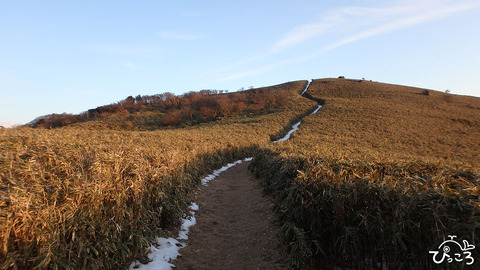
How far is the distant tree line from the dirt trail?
38.4m

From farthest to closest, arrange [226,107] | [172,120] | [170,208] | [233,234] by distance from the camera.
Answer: [226,107] → [172,120] → [233,234] → [170,208]

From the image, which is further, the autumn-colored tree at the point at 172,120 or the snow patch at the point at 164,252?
the autumn-colored tree at the point at 172,120

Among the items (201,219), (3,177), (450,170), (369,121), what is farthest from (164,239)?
(369,121)

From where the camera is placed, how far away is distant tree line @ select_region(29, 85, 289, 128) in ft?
156

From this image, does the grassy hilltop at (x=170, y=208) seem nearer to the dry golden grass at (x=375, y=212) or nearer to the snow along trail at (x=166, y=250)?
the dry golden grass at (x=375, y=212)

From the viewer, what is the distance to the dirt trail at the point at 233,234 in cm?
466

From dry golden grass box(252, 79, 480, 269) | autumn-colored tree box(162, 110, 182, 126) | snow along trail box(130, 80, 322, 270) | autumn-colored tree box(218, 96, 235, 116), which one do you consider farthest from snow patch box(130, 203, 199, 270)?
autumn-colored tree box(218, 96, 235, 116)

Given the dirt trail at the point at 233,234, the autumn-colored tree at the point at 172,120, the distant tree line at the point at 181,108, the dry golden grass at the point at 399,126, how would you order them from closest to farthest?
1. the dirt trail at the point at 233,234
2. the dry golden grass at the point at 399,126
3. the autumn-colored tree at the point at 172,120
4. the distant tree line at the point at 181,108

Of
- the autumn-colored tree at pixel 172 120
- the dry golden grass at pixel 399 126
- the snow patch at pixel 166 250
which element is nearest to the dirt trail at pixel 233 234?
the snow patch at pixel 166 250

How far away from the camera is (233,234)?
6117mm

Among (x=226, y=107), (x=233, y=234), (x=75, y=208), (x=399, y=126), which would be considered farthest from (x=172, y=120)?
(x=75, y=208)

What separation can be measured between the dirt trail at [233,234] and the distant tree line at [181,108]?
38.4 metres

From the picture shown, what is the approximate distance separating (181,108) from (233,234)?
53.1 meters

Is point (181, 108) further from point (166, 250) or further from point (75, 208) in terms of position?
point (75, 208)
